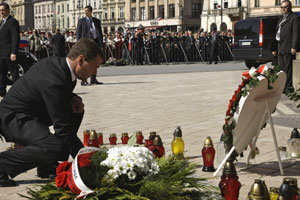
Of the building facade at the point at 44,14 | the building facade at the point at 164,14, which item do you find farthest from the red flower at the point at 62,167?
the building facade at the point at 44,14

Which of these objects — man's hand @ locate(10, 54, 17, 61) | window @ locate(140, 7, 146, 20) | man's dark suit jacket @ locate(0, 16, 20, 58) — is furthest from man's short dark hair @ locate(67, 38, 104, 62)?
window @ locate(140, 7, 146, 20)

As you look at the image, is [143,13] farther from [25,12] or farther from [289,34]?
[289,34]

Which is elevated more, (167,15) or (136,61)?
(167,15)

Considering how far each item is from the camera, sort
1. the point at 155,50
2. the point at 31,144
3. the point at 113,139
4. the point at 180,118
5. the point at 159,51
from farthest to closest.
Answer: the point at 159,51 < the point at 155,50 < the point at 180,118 < the point at 113,139 < the point at 31,144

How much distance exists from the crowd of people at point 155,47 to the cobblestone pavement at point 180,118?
573 inches

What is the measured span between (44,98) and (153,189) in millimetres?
1502

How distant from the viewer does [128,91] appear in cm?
1290

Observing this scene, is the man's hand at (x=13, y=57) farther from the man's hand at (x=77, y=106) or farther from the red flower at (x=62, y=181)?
the red flower at (x=62, y=181)

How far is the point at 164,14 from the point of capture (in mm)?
94812

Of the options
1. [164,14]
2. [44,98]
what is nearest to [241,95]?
[44,98]

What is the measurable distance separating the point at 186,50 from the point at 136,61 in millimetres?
3509


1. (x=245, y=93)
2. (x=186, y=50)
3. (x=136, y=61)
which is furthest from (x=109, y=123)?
(x=186, y=50)

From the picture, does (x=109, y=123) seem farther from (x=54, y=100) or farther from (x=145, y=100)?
(x=54, y=100)

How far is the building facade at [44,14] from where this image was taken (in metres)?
137
